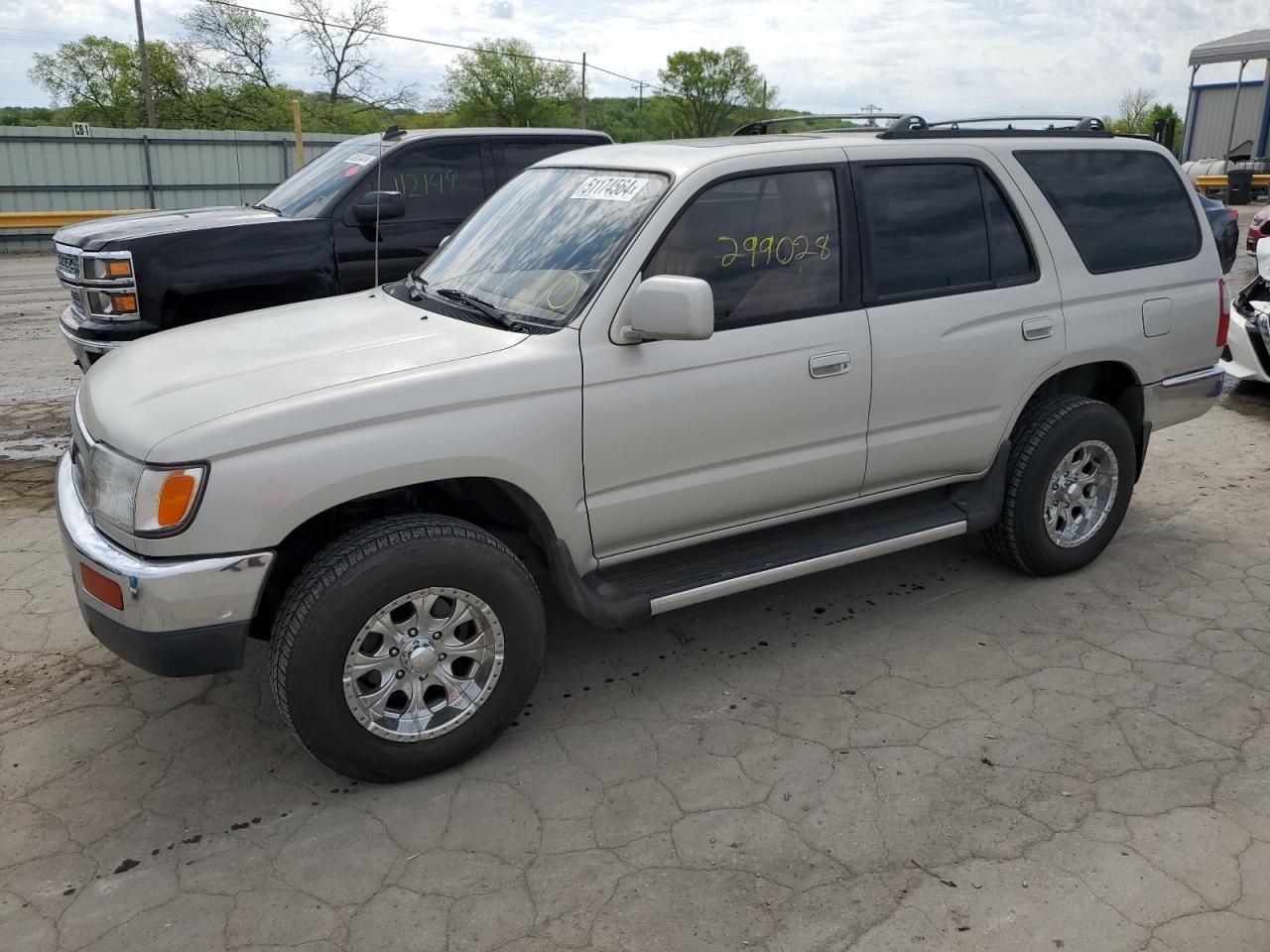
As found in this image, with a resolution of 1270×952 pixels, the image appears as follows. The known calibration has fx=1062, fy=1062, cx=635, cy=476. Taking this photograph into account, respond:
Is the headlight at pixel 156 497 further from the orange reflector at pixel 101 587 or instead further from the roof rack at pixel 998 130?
the roof rack at pixel 998 130

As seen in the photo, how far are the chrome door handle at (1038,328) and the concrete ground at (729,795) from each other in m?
1.15

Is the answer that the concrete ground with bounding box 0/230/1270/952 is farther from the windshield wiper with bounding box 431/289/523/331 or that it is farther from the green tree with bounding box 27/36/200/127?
the green tree with bounding box 27/36/200/127

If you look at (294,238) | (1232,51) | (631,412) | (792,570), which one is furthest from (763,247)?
(1232,51)

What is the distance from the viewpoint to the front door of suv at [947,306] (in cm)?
399

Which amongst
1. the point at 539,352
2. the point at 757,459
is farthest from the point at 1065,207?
the point at 539,352

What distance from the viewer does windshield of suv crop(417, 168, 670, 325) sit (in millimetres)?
3602

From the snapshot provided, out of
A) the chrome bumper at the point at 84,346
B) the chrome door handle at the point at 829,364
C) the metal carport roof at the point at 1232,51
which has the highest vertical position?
the metal carport roof at the point at 1232,51

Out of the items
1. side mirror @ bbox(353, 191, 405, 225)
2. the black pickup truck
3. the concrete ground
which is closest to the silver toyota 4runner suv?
the concrete ground

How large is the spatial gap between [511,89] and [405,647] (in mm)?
72456

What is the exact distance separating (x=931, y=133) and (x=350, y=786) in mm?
3304

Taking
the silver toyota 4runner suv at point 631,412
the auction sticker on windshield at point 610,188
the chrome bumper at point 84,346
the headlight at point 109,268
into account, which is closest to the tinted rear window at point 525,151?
the headlight at point 109,268

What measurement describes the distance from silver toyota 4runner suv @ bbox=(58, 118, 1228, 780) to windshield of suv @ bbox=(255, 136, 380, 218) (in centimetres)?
314

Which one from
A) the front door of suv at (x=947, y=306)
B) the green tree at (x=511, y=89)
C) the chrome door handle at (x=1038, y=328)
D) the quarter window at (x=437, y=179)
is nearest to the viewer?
the front door of suv at (x=947, y=306)

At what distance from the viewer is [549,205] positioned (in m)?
4.04
